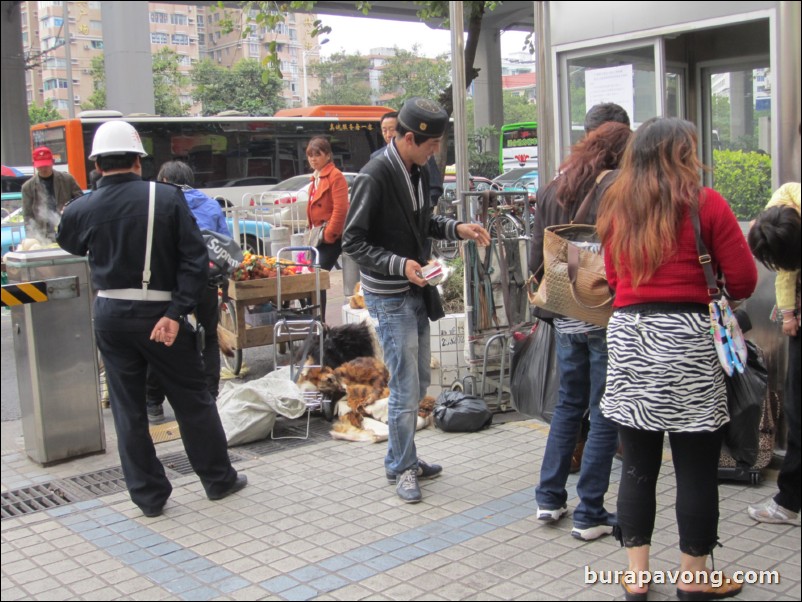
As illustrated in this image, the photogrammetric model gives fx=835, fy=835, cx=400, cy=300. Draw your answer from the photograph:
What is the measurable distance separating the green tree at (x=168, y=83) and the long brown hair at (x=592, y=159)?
19.3 metres

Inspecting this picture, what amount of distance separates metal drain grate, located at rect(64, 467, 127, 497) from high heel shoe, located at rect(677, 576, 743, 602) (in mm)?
3262

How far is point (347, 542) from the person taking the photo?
404cm

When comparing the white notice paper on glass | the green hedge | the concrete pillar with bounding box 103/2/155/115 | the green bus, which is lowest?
the green hedge

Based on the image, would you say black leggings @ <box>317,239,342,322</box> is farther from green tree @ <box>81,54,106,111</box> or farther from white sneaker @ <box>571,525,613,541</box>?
green tree @ <box>81,54,106,111</box>

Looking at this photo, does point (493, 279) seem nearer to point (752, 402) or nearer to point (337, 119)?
point (752, 402)

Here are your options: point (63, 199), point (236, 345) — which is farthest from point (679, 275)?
point (63, 199)

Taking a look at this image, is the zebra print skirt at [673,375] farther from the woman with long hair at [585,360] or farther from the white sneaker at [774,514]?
the white sneaker at [774,514]

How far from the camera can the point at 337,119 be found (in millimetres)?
23688

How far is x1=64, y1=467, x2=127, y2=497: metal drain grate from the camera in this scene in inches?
196

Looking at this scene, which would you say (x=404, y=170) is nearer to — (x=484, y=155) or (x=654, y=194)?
(x=654, y=194)

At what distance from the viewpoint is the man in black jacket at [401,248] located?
4.38 metres

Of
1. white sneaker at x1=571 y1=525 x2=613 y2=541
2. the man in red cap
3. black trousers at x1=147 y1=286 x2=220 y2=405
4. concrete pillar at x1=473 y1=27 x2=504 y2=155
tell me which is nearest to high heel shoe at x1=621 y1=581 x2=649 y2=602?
white sneaker at x1=571 y1=525 x2=613 y2=541

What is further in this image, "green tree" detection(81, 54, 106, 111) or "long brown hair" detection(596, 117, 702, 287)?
"green tree" detection(81, 54, 106, 111)

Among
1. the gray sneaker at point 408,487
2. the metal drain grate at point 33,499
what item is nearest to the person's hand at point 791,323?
the gray sneaker at point 408,487
